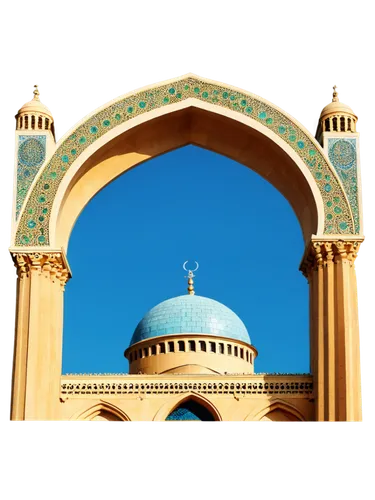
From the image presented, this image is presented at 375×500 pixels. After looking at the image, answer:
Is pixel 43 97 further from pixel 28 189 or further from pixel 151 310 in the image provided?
pixel 151 310

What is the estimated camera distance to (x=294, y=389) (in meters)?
17.6

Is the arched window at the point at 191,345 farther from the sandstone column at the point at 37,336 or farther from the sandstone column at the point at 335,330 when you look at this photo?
the sandstone column at the point at 37,336

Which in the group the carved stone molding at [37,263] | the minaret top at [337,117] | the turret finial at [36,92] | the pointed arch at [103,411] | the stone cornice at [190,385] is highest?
the turret finial at [36,92]

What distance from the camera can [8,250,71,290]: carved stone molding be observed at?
1730 centimetres

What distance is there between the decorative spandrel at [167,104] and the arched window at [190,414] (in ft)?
9.88

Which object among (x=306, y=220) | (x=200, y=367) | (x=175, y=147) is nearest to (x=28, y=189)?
(x=175, y=147)

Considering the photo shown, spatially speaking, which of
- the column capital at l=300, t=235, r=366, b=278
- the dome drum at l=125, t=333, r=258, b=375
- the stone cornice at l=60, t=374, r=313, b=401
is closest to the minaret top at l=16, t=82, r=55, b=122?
the stone cornice at l=60, t=374, r=313, b=401

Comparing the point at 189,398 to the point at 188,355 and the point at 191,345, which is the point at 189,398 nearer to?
the point at 188,355

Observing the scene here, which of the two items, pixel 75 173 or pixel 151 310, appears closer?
pixel 75 173

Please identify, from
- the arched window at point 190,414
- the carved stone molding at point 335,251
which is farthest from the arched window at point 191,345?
the carved stone molding at point 335,251

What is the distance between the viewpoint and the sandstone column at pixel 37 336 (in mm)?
16703

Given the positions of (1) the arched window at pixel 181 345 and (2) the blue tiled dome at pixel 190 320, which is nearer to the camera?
(1) the arched window at pixel 181 345

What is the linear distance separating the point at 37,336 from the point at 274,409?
3477mm

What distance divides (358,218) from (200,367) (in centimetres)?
610
